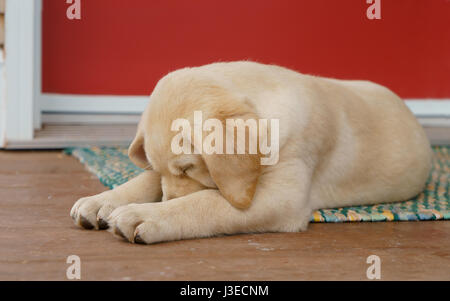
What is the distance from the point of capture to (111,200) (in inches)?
76.6

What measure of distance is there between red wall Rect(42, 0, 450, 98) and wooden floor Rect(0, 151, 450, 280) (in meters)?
2.39

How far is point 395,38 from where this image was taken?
4.92 metres

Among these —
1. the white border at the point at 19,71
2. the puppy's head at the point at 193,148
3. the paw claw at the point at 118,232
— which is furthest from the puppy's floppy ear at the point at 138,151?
the white border at the point at 19,71

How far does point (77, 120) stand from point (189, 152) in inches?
115

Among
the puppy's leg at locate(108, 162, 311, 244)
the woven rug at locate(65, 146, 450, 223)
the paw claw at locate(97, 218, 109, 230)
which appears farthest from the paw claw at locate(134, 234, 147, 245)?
the woven rug at locate(65, 146, 450, 223)

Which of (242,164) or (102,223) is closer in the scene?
(242,164)

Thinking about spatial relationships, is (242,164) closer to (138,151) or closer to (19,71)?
(138,151)

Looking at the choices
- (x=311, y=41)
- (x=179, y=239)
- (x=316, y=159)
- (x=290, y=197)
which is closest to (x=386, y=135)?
(x=316, y=159)

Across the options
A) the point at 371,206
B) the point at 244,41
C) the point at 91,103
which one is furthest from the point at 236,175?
the point at 244,41

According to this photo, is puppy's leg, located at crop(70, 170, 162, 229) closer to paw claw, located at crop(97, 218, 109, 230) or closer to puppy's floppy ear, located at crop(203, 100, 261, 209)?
paw claw, located at crop(97, 218, 109, 230)

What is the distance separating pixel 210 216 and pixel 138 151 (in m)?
0.49

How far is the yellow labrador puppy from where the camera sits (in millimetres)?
1734

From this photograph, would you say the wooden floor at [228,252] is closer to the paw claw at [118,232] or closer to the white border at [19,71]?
the paw claw at [118,232]
